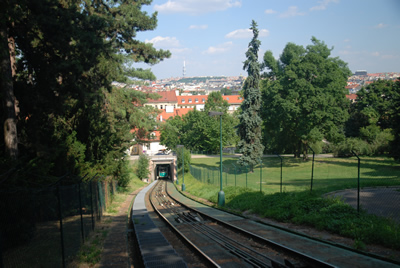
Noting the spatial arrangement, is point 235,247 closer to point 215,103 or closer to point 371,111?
point 371,111

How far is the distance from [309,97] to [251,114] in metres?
10.1

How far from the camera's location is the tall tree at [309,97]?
169ft

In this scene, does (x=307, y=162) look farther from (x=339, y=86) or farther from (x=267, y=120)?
(x=339, y=86)

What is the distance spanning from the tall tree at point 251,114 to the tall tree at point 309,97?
15.8 ft

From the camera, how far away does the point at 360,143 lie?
2130 inches

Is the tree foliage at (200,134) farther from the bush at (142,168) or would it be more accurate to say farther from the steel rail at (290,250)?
the steel rail at (290,250)

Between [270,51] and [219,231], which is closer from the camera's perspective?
[219,231]

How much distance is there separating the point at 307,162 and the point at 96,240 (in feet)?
158

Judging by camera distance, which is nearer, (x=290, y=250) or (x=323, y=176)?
(x=290, y=250)

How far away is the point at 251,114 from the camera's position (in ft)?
166

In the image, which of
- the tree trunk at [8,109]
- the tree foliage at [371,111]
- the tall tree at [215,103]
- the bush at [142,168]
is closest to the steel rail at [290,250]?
the tree trunk at [8,109]

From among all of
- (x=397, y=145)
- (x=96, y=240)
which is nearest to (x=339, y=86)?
(x=397, y=145)

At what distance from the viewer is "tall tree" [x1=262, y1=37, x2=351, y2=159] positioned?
5150 cm

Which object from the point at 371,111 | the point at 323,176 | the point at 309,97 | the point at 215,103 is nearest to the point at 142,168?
the point at 309,97
